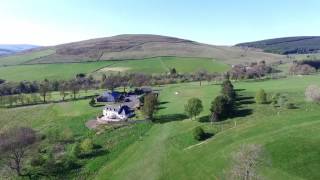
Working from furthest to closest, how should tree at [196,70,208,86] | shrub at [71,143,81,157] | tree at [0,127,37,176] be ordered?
tree at [196,70,208,86]
shrub at [71,143,81,157]
tree at [0,127,37,176]

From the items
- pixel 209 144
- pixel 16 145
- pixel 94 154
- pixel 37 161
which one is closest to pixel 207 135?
pixel 209 144

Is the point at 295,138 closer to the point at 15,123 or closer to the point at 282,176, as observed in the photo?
the point at 282,176

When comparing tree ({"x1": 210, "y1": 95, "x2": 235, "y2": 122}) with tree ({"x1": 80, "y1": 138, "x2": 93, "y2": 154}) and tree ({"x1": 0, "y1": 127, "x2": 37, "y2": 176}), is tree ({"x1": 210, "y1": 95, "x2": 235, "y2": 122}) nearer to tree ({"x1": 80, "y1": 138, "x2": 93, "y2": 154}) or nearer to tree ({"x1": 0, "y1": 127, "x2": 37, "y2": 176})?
tree ({"x1": 80, "y1": 138, "x2": 93, "y2": 154})

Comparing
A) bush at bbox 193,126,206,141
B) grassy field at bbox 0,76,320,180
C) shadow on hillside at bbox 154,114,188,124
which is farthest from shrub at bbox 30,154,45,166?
shadow on hillside at bbox 154,114,188,124

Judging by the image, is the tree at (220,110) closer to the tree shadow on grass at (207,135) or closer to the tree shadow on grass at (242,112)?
the tree shadow on grass at (242,112)

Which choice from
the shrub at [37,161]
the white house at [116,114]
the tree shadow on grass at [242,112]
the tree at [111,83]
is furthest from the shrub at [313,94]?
the tree at [111,83]

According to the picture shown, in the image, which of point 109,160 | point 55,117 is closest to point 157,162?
point 109,160

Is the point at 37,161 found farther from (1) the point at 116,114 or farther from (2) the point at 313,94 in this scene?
(2) the point at 313,94

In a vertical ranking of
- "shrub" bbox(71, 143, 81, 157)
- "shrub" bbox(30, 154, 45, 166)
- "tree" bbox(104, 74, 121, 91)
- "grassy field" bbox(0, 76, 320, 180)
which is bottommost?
"shrub" bbox(30, 154, 45, 166)

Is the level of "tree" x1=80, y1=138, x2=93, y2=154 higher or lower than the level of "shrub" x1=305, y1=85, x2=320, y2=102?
lower
